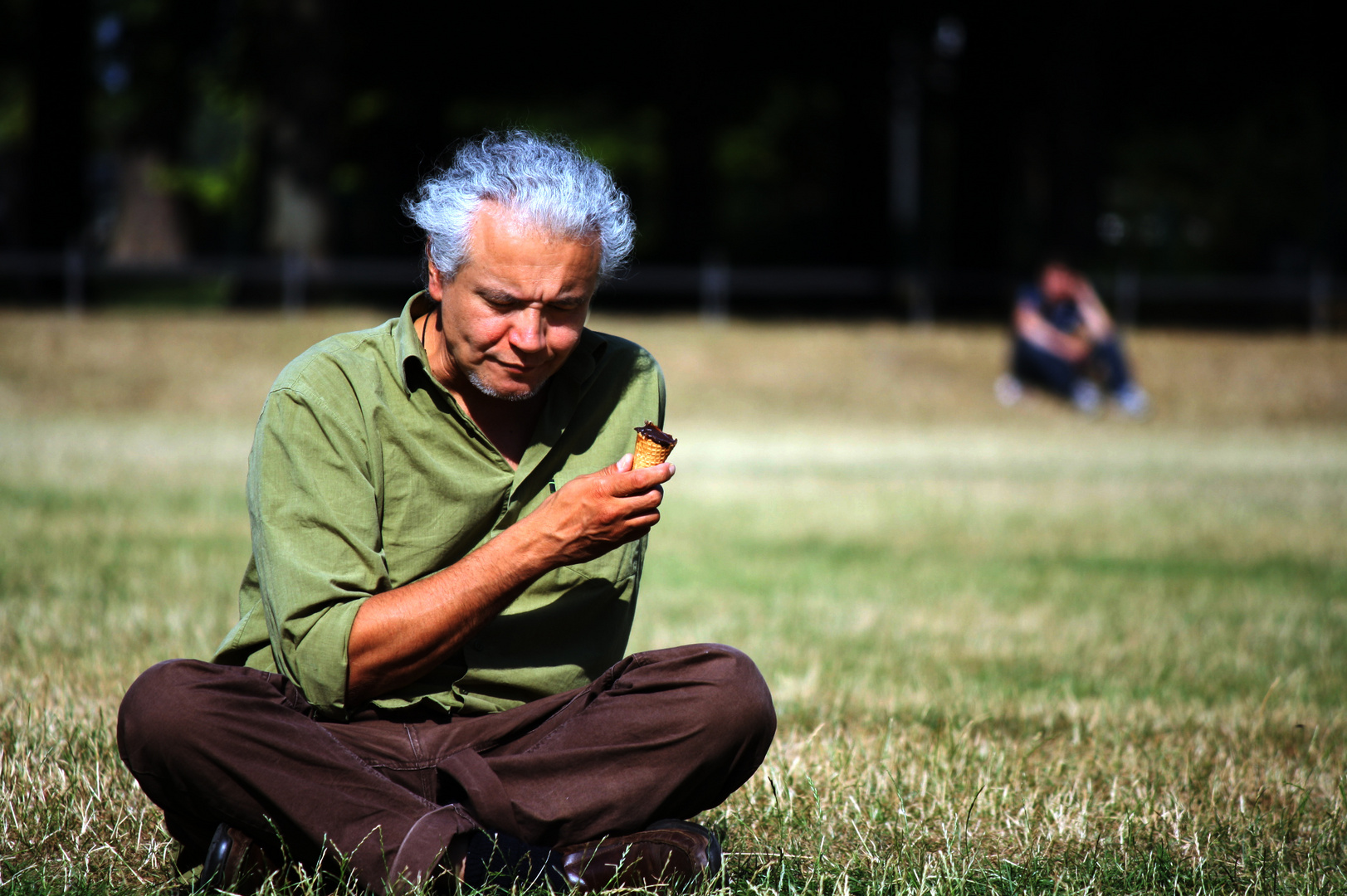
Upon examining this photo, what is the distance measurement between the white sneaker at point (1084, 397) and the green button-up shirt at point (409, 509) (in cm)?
1567

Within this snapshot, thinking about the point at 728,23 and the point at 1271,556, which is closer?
the point at 1271,556

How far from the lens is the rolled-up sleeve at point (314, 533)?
107 inches

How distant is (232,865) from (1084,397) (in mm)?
16632

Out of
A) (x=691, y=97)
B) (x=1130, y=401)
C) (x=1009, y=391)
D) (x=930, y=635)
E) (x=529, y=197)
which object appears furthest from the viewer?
(x=691, y=97)

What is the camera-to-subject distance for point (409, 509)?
2.97 m

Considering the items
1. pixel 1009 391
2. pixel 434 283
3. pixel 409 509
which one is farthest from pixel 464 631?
pixel 1009 391

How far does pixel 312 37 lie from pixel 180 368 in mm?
5843

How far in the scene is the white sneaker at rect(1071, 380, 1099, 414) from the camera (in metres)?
18.1

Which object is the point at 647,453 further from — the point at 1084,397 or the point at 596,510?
the point at 1084,397

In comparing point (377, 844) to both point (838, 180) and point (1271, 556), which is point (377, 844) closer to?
point (1271, 556)

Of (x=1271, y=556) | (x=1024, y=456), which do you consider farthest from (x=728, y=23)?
(x=1271, y=556)

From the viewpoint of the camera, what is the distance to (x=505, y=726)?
3.02 meters

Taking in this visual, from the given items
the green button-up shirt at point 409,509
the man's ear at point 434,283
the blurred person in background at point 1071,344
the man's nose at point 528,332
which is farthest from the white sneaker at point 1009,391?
the man's nose at point 528,332

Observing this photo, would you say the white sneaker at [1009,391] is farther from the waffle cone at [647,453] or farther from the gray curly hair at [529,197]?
the waffle cone at [647,453]
